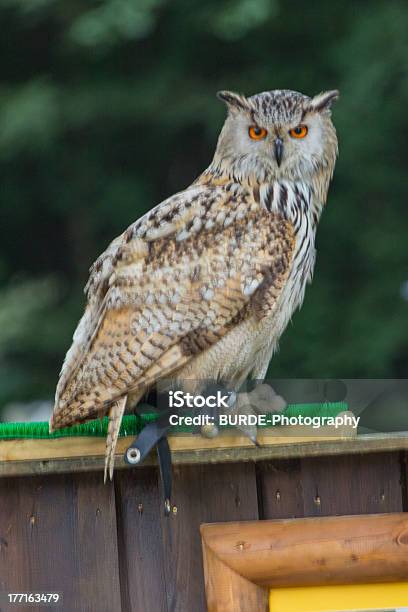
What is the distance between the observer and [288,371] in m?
5.45

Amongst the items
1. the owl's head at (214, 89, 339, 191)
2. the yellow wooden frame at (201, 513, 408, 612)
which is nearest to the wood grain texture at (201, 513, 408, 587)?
the yellow wooden frame at (201, 513, 408, 612)

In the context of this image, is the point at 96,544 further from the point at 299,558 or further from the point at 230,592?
the point at 299,558

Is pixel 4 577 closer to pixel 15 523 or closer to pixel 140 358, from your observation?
pixel 15 523

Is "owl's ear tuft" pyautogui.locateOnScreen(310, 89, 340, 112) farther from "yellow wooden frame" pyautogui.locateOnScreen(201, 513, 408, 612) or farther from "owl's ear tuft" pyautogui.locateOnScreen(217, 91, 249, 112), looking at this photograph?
"yellow wooden frame" pyautogui.locateOnScreen(201, 513, 408, 612)

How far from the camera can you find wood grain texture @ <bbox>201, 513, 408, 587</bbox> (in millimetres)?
2039

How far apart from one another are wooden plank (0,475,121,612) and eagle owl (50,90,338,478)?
0.14 metres

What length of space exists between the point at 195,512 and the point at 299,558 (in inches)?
9.3

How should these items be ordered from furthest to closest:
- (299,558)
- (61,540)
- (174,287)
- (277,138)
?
(277,138), (174,287), (61,540), (299,558)

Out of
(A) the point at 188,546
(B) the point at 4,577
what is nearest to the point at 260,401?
(A) the point at 188,546

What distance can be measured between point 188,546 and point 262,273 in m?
0.60

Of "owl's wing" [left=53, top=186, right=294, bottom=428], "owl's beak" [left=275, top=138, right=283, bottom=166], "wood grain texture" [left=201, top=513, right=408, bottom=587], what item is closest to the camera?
"wood grain texture" [left=201, top=513, right=408, bottom=587]

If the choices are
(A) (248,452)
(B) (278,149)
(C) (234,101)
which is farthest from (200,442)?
(C) (234,101)

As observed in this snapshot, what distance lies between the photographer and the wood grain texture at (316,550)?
204cm

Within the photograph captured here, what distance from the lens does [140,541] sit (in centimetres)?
217
